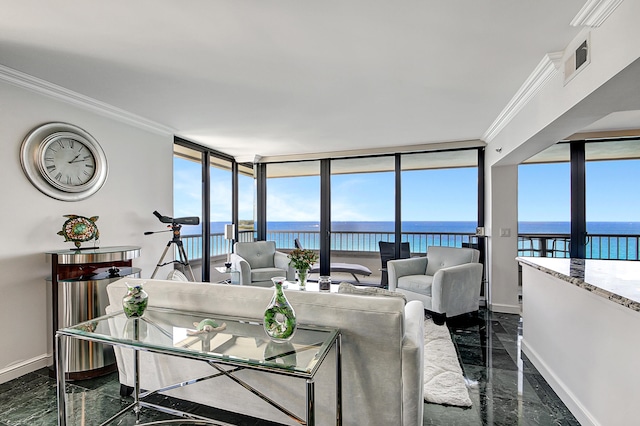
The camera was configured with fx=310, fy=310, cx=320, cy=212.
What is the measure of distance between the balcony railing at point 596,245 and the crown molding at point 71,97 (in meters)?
6.04

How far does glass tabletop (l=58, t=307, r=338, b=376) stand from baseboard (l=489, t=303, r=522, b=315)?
368cm

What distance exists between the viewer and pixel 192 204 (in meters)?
4.87

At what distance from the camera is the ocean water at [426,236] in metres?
4.59

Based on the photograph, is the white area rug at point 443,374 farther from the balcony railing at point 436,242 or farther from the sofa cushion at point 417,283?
the balcony railing at point 436,242

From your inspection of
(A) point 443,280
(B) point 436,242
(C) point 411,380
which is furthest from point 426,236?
(C) point 411,380

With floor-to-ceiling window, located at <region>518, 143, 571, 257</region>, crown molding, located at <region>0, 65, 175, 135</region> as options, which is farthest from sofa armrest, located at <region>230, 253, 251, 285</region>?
floor-to-ceiling window, located at <region>518, 143, 571, 257</region>

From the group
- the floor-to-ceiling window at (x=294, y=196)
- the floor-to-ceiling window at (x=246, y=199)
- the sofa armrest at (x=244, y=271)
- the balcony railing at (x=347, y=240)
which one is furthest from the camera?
the floor-to-ceiling window at (x=246, y=199)

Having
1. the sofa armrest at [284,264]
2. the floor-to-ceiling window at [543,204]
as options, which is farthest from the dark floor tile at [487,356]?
the floor-to-ceiling window at [543,204]

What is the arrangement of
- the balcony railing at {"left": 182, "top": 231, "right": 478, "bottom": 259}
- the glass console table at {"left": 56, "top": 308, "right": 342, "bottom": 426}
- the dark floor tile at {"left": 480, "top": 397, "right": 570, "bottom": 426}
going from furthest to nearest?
the balcony railing at {"left": 182, "top": 231, "right": 478, "bottom": 259} < the dark floor tile at {"left": 480, "top": 397, "right": 570, "bottom": 426} < the glass console table at {"left": 56, "top": 308, "right": 342, "bottom": 426}

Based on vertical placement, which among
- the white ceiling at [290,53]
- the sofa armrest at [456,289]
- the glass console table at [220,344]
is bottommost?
the sofa armrest at [456,289]

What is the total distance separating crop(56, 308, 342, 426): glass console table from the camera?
129 cm

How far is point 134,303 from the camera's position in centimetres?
177

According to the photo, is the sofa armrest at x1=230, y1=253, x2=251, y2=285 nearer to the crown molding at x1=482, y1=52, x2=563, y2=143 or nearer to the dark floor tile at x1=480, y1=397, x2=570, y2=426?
the dark floor tile at x1=480, y1=397, x2=570, y2=426

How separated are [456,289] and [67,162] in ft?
14.2
